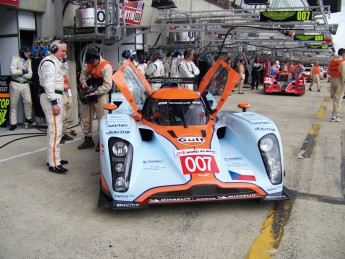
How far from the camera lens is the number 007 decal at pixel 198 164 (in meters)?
3.90

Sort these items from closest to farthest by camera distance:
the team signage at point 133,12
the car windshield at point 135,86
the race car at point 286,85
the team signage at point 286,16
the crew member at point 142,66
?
the car windshield at point 135,86 < the team signage at point 286,16 < the crew member at point 142,66 < the team signage at point 133,12 < the race car at point 286,85

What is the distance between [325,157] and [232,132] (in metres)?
2.20

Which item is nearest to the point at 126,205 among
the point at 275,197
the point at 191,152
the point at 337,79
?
the point at 191,152

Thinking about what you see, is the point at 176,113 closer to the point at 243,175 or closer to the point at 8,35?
the point at 243,175

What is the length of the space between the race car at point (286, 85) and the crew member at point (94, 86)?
12.2 meters

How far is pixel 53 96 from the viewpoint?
5027 mm

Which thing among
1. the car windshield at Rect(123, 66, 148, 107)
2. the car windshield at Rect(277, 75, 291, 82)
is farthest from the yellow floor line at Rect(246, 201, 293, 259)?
the car windshield at Rect(277, 75, 291, 82)

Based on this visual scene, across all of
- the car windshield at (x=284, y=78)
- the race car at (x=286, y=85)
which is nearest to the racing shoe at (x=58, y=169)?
the race car at (x=286, y=85)

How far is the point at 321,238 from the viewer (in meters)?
3.36

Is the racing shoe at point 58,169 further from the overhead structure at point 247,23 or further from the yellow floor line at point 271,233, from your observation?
the overhead structure at point 247,23

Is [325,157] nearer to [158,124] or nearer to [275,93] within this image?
[158,124]

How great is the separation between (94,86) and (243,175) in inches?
140

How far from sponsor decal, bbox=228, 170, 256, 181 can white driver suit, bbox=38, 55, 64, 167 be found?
265 cm

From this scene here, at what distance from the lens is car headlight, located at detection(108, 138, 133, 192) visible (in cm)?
378
